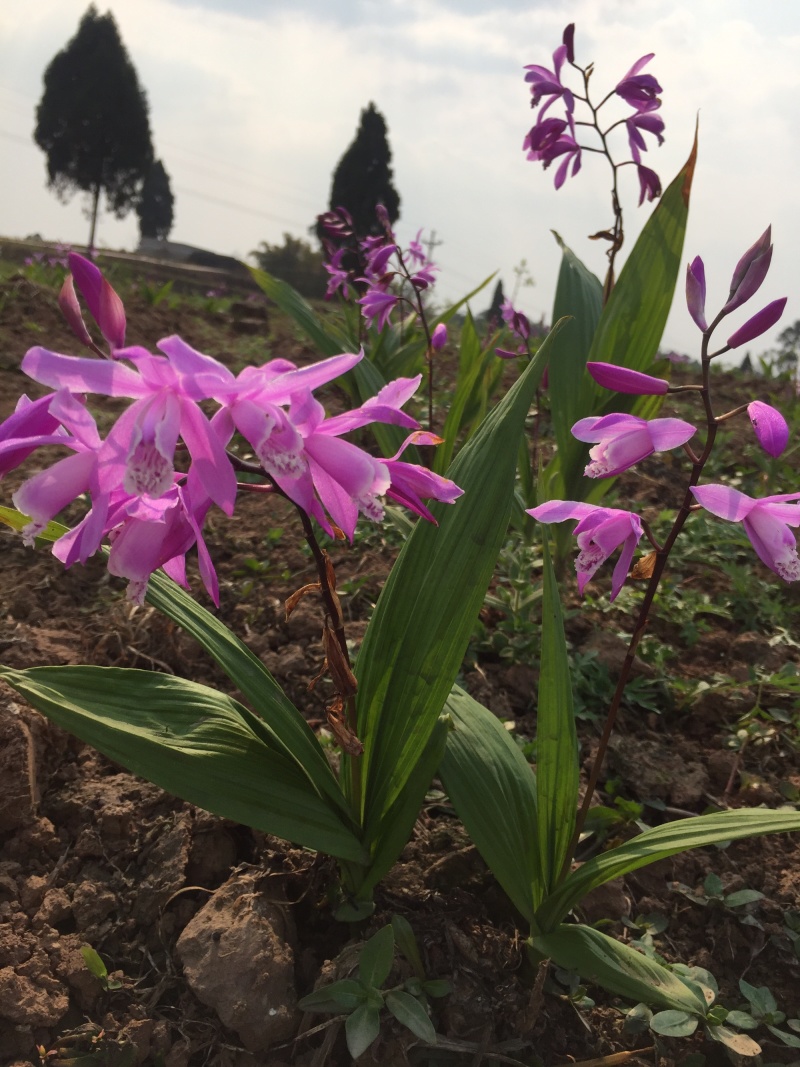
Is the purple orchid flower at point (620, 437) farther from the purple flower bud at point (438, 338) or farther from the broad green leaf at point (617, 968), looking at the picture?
the purple flower bud at point (438, 338)

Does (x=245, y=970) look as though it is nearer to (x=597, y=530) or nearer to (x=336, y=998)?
(x=336, y=998)

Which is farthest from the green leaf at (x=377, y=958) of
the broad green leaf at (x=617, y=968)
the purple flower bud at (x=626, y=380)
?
the purple flower bud at (x=626, y=380)

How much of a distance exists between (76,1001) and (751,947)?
45.9 inches

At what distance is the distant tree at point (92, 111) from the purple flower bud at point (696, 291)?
26292mm

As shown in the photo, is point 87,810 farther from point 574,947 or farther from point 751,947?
point 751,947

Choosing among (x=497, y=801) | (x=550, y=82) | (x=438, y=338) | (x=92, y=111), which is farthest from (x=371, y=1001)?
(x=92, y=111)

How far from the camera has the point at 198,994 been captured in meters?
1.14

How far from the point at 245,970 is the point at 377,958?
8.6 inches

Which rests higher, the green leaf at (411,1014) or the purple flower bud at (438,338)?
the purple flower bud at (438,338)

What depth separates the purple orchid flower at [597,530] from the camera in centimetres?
101

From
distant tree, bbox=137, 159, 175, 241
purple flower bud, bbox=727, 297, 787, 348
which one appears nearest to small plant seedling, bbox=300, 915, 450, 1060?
A: purple flower bud, bbox=727, 297, 787, 348

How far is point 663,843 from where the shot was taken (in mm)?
1075

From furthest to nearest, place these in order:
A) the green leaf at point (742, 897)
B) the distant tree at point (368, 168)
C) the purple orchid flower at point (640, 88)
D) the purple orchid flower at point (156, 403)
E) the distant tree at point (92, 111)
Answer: the distant tree at point (92, 111)
the distant tree at point (368, 168)
the purple orchid flower at point (640, 88)
the green leaf at point (742, 897)
the purple orchid flower at point (156, 403)

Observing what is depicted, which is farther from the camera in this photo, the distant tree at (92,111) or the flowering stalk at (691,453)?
the distant tree at (92,111)
